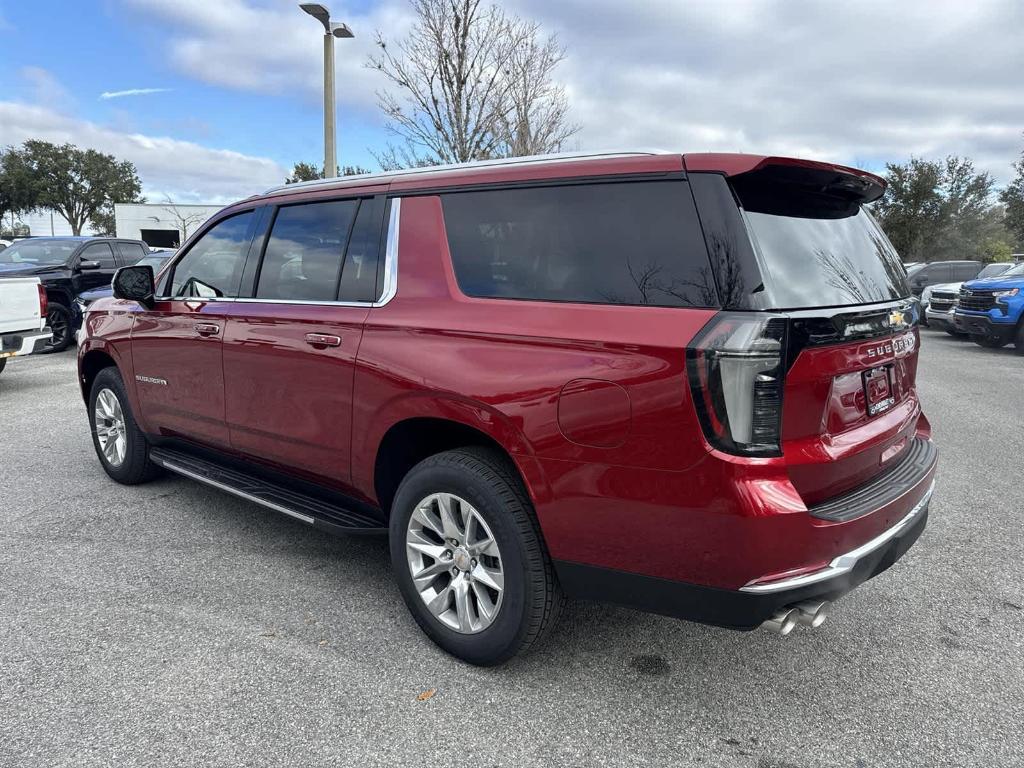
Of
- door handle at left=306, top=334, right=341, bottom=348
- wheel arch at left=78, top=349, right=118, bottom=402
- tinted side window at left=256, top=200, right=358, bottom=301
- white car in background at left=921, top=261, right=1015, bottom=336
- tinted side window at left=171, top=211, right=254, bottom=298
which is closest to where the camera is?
door handle at left=306, top=334, right=341, bottom=348

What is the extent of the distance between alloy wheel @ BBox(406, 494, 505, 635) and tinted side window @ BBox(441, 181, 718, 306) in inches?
34.4

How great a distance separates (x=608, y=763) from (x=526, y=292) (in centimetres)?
161

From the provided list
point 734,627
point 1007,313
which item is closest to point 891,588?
point 734,627

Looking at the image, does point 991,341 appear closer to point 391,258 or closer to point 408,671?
point 391,258

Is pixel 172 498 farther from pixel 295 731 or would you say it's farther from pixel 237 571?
pixel 295 731

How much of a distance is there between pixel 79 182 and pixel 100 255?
168 feet

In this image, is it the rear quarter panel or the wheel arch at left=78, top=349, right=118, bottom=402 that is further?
the wheel arch at left=78, top=349, right=118, bottom=402

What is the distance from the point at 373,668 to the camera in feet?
9.31

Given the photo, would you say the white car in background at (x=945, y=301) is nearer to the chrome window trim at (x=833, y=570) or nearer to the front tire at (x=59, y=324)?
the chrome window trim at (x=833, y=570)

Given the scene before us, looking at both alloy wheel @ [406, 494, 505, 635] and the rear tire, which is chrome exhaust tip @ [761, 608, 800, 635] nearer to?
alloy wheel @ [406, 494, 505, 635]

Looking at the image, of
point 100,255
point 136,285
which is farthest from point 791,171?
point 100,255

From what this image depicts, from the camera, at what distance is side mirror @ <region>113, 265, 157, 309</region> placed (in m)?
4.36

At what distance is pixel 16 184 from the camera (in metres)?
50.6

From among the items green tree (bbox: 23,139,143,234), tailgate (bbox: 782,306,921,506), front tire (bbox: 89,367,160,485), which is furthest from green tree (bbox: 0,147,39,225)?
tailgate (bbox: 782,306,921,506)
